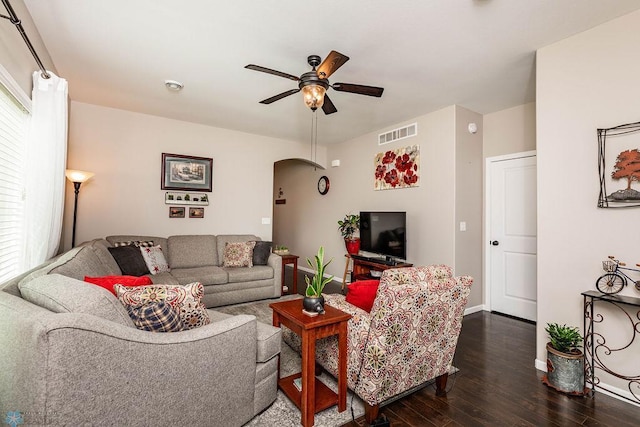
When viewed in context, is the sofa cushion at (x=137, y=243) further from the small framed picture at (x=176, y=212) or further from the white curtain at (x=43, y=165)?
the white curtain at (x=43, y=165)

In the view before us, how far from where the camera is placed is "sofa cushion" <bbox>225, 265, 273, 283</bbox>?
4039mm

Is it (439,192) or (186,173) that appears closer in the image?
(439,192)

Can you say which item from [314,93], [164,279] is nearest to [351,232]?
[164,279]

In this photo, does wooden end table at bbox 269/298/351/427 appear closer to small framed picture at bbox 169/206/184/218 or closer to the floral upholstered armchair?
the floral upholstered armchair

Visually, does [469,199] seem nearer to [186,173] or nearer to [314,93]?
[314,93]

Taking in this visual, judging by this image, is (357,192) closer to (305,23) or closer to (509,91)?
(509,91)

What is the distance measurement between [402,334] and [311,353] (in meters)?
0.56

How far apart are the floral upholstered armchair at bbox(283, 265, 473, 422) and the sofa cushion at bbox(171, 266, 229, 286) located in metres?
2.27

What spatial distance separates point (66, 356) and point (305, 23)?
2445 millimetres

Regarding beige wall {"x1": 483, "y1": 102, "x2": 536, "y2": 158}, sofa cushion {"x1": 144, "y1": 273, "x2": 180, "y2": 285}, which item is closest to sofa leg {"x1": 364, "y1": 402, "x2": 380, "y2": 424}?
sofa cushion {"x1": 144, "y1": 273, "x2": 180, "y2": 285}

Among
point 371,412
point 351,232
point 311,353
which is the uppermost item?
point 351,232

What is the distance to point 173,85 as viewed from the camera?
335 cm

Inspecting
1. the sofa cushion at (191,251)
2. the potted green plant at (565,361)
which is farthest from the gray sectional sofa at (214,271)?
the potted green plant at (565,361)

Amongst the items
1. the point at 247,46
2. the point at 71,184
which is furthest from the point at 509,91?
the point at 71,184
